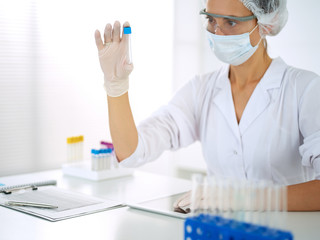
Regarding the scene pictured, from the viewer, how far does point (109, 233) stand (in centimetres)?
130

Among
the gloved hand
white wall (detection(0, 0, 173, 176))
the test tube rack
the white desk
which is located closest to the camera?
the test tube rack

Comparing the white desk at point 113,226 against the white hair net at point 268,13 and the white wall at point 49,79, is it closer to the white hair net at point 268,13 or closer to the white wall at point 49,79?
the white hair net at point 268,13

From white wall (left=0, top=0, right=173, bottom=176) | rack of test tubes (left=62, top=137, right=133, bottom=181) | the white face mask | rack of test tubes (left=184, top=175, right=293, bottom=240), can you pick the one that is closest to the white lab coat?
the white face mask

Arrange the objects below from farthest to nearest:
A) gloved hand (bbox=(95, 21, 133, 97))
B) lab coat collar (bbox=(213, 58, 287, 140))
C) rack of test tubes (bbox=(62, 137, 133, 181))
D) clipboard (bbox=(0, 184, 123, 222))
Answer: rack of test tubes (bbox=(62, 137, 133, 181)) < lab coat collar (bbox=(213, 58, 287, 140)) < gloved hand (bbox=(95, 21, 133, 97)) < clipboard (bbox=(0, 184, 123, 222))

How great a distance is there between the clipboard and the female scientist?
245mm

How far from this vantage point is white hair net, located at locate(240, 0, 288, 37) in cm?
175

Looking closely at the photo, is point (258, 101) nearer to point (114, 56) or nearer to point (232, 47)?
point (232, 47)

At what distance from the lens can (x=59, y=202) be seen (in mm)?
1621

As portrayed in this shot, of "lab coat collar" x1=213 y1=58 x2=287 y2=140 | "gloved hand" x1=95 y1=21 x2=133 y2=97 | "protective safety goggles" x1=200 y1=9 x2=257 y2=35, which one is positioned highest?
"protective safety goggles" x1=200 y1=9 x2=257 y2=35

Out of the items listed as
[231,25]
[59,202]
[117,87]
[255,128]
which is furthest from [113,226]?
[231,25]

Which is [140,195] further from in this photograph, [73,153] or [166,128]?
[73,153]

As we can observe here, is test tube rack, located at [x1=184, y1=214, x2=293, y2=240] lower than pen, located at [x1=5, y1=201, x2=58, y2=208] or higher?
higher

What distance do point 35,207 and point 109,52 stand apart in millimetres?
650

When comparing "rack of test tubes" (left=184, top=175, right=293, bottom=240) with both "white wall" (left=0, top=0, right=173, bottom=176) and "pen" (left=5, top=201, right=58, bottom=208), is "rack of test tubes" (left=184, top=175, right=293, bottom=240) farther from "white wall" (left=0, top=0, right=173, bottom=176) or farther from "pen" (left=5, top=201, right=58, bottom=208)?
"white wall" (left=0, top=0, right=173, bottom=176)
